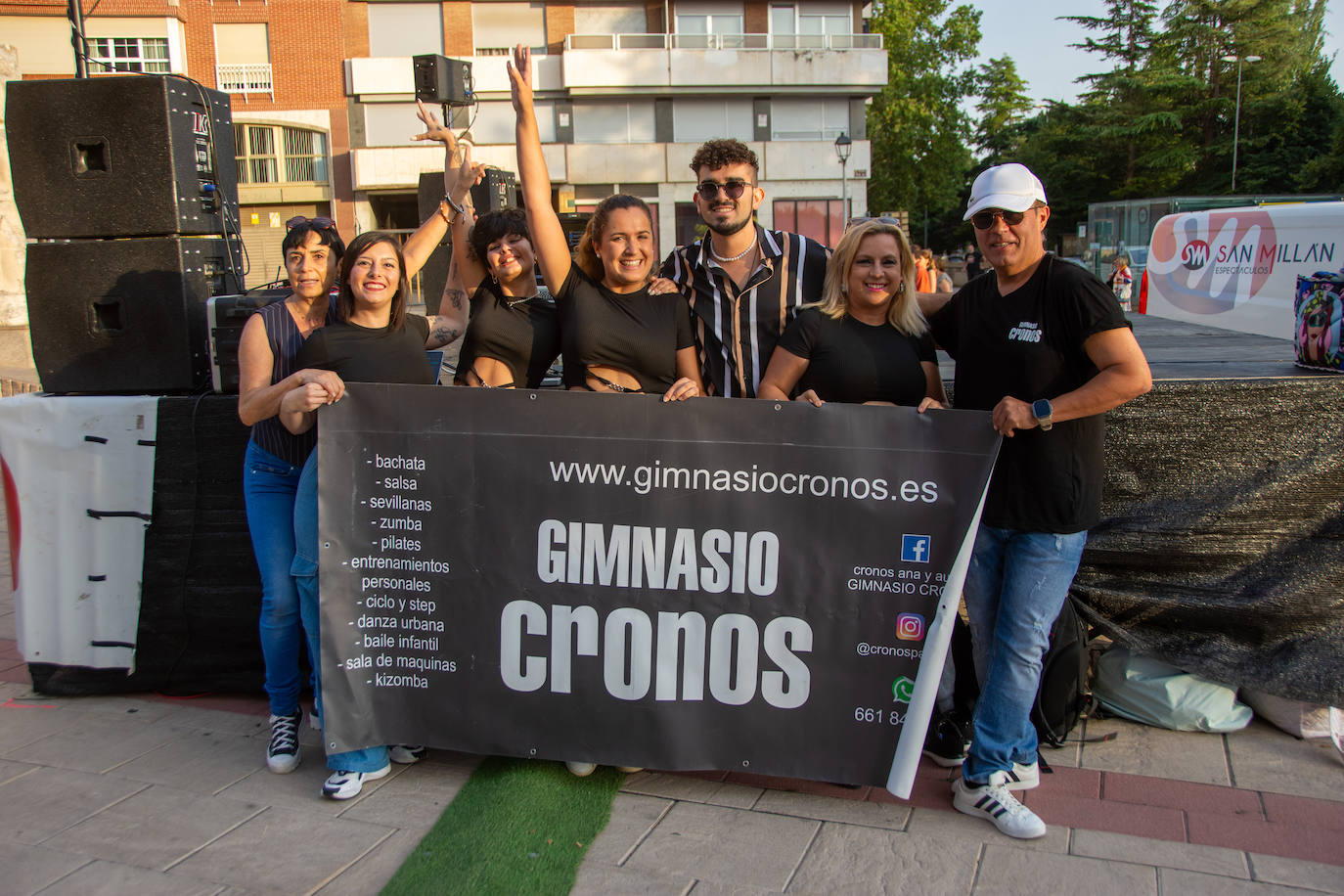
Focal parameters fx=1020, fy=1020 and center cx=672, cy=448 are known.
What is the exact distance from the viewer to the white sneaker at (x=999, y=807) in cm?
306

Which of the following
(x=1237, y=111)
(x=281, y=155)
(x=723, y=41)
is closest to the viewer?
(x=281, y=155)

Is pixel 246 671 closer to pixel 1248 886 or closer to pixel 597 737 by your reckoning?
pixel 597 737

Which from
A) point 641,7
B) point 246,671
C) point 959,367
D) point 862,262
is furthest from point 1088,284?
point 641,7

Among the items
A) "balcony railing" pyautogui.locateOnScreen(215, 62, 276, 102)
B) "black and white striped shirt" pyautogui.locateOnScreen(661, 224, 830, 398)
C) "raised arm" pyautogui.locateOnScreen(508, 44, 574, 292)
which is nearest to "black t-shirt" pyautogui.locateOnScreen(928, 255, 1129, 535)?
"black and white striped shirt" pyautogui.locateOnScreen(661, 224, 830, 398)

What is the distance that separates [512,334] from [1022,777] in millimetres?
2272

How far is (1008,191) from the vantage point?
10.1ft

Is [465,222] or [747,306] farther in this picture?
[465,222]

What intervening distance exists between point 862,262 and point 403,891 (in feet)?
7.72

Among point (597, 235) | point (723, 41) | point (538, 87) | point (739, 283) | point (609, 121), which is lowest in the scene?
point (739, 283)

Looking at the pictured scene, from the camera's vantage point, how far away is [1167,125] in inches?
1815

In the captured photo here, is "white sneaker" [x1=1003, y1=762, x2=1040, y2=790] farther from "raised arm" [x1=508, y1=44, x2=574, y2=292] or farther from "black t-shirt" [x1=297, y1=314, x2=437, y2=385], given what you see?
"black t-shirt" [x1=297, y1=314, x2=437, y2=385]

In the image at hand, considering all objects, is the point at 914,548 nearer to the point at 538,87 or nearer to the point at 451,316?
the point at 451,316

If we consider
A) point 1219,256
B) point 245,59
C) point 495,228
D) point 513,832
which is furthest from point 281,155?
point 513,832

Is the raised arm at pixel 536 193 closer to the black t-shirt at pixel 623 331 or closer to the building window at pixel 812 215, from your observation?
the black t-shirt at pixel 623 331
